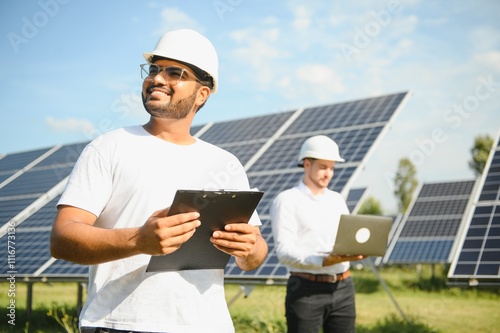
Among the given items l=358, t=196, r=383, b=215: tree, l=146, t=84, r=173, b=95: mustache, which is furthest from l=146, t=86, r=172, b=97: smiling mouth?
l=358, t=196, r=383, b=215: tree

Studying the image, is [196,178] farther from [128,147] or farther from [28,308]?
[28,308]

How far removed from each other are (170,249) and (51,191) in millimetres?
9294

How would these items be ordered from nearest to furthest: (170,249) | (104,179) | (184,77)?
(170,249) < (104,179) < (184,77)

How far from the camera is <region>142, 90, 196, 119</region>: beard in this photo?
7.98 ft

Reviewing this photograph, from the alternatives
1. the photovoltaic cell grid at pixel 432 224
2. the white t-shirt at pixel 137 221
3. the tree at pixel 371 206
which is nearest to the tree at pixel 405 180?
the tree at pixel 371 206

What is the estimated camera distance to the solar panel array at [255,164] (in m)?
8.26

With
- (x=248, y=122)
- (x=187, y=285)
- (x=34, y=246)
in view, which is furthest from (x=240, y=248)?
(x=248, y=122)

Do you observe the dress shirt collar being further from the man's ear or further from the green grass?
the green grass

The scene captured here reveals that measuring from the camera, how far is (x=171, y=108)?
2.47 metres

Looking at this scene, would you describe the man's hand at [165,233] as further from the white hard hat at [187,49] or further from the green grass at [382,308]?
the green grass at [382,308]

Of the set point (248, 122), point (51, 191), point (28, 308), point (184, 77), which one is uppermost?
point (248, 122)

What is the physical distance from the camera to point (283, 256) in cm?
475

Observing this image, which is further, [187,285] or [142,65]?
[142,65]

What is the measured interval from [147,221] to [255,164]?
8160 millimetres
